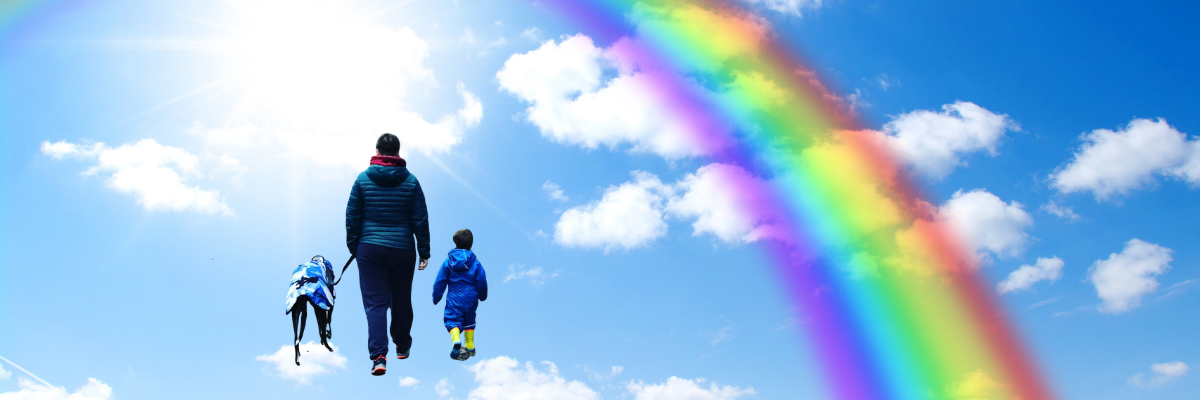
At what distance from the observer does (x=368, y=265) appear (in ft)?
25.1

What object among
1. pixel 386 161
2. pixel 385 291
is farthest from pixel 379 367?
pixel 386 161

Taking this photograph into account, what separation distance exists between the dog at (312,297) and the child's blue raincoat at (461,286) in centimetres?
133

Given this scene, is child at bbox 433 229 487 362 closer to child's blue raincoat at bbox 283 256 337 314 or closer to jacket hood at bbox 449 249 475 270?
jacket hood at bbox 449 249 475 270

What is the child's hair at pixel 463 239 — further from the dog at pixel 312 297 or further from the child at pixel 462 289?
the dog at pixel 312 297

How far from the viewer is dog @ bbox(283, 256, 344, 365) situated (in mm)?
7602

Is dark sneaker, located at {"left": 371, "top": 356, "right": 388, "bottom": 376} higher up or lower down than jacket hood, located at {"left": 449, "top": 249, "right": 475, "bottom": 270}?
lower down

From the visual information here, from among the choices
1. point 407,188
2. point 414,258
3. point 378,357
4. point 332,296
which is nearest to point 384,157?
point 407,188

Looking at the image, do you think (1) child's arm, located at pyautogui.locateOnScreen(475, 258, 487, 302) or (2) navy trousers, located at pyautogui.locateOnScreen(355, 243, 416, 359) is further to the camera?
(1) child's arm, located at pyautogui.locateOnScreen(475, 258, 487, 302)

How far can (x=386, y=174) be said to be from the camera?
7734 millimetres

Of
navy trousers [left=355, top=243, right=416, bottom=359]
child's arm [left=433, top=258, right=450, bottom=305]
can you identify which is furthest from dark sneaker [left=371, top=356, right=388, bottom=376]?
child's arm [left=433, top=258, right=450, bottom=305]

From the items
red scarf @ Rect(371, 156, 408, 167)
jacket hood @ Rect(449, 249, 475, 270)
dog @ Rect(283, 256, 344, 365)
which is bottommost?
dog @ Rect(283, 256, 344, 365)

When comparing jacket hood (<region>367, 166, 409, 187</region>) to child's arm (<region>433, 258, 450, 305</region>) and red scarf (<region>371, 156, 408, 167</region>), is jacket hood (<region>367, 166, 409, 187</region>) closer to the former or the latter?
red scarf (<region>371, 156, 408, 167</region>)

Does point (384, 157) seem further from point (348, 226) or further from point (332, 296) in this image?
point (332, 296)

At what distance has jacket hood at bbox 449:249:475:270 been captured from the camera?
28.2ft
